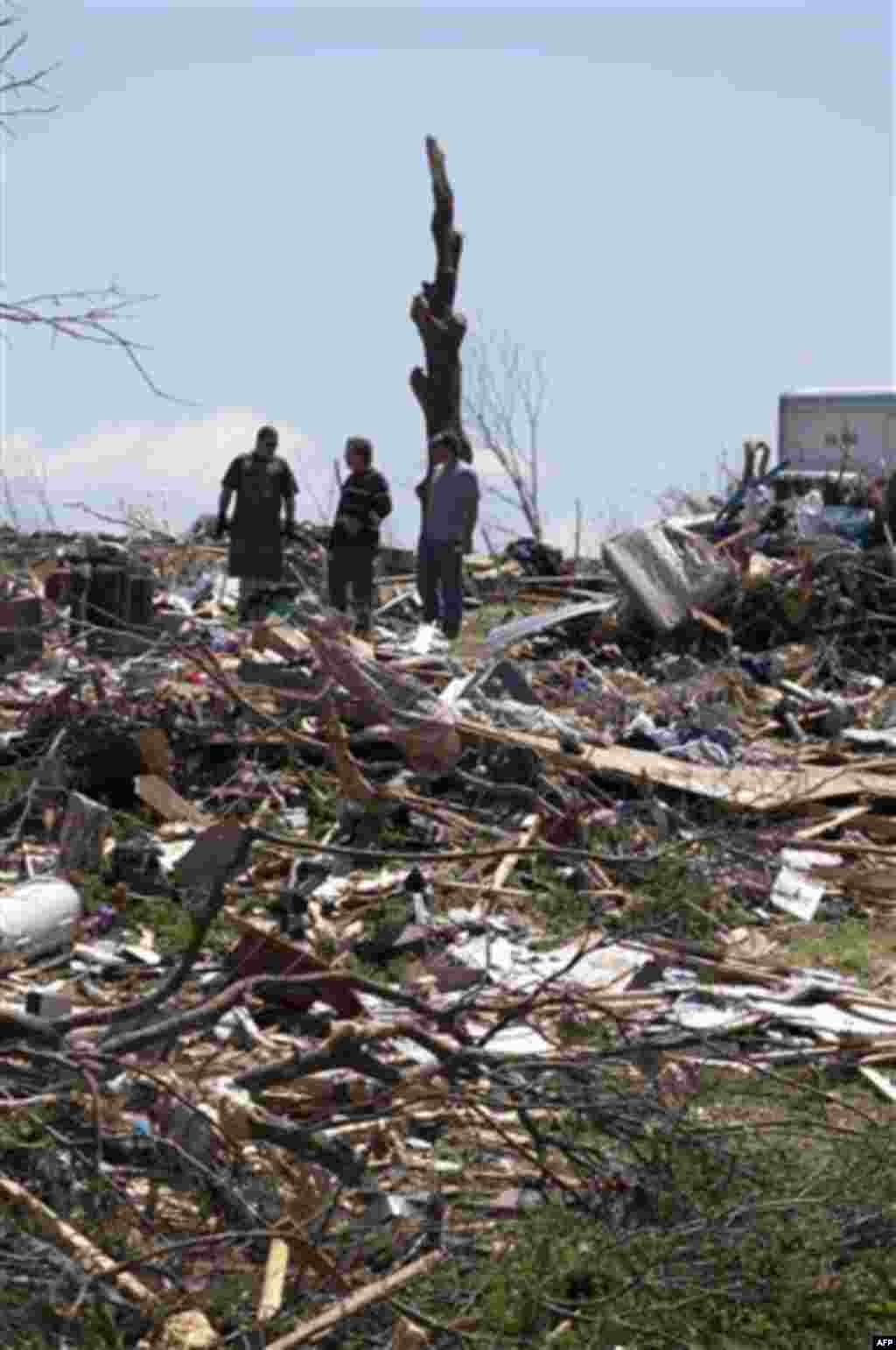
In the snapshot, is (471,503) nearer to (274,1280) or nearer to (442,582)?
(442,582)

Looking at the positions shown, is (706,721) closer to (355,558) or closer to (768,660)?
(768,660)

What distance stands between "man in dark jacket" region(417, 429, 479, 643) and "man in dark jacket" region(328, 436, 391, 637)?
63 centimetres

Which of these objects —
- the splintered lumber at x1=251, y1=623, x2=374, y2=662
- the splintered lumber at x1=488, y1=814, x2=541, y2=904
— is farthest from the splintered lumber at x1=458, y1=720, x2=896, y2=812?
the splintered lumber at x1=251, y1=623, x2=374, y2=662

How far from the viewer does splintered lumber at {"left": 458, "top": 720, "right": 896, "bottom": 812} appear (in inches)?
459

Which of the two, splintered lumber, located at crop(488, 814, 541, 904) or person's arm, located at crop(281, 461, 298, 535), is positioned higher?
person's arm, located at crop(281, 461, 298, 535)

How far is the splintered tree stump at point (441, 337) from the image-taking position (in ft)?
92.0

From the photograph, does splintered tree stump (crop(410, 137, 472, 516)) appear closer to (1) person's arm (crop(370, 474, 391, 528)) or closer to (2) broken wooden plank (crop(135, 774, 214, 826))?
(1) person's arm (crop(370, 474, 391, 528))

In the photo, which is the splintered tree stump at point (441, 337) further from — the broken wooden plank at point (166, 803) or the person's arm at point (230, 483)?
the broken wooden plank at point (166, 803)

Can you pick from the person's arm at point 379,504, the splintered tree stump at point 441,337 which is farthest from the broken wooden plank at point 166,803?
the splintered tree stump at point 441,337

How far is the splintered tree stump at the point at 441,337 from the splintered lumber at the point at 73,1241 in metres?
22.4

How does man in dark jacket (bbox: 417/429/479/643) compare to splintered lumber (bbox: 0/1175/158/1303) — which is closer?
splintered lumber (bbox: 0/1175/158/1303)

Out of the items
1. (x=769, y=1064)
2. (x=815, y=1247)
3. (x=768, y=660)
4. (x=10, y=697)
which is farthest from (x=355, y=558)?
(x=815, y=1247)

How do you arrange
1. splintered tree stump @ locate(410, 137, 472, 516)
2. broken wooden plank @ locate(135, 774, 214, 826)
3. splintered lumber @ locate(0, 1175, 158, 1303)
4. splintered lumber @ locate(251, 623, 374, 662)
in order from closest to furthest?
splintered lumber @ locate(0, 1175, 158, 1303) → broken wooden plank @ locate(135, 774, 214, 826) → splintered lumber @ locate(251, 623, 374, 662) → splintered tree stump @ locate(410, 137, 472, 516)

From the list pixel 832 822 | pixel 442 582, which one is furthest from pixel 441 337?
pixel 832 822
